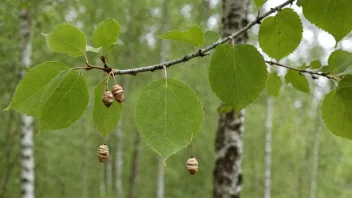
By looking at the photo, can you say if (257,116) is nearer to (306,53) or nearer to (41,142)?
(306,53)

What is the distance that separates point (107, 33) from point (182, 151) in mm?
16250

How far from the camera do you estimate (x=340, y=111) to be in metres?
0.62

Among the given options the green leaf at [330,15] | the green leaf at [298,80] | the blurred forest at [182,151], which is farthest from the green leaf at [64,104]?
the blurred forest at [182,151]

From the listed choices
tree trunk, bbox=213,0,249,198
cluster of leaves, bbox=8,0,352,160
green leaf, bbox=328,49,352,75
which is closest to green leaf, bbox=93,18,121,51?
cluster of leaves, bbox=8,0,352,160

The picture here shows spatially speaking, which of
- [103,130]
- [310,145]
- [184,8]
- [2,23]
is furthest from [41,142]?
[310,145]

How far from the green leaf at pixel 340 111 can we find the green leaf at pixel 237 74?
0.14m

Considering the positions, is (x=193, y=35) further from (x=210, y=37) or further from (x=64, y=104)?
(x=64, y=104)

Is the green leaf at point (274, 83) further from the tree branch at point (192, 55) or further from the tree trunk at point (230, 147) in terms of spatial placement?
the tree trunk at point (230, 147)

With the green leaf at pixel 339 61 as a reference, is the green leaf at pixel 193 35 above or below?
above

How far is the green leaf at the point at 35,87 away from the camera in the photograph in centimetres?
60

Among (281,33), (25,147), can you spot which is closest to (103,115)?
(281,33)

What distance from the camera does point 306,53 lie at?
15.6 metres

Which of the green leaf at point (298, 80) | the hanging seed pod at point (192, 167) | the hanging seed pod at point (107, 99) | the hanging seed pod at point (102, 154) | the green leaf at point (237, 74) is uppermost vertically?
the green leaf at point (298, 80)

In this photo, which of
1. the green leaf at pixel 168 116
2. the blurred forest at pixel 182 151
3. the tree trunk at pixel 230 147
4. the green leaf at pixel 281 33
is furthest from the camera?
the blurred forest at pixel 182 151
